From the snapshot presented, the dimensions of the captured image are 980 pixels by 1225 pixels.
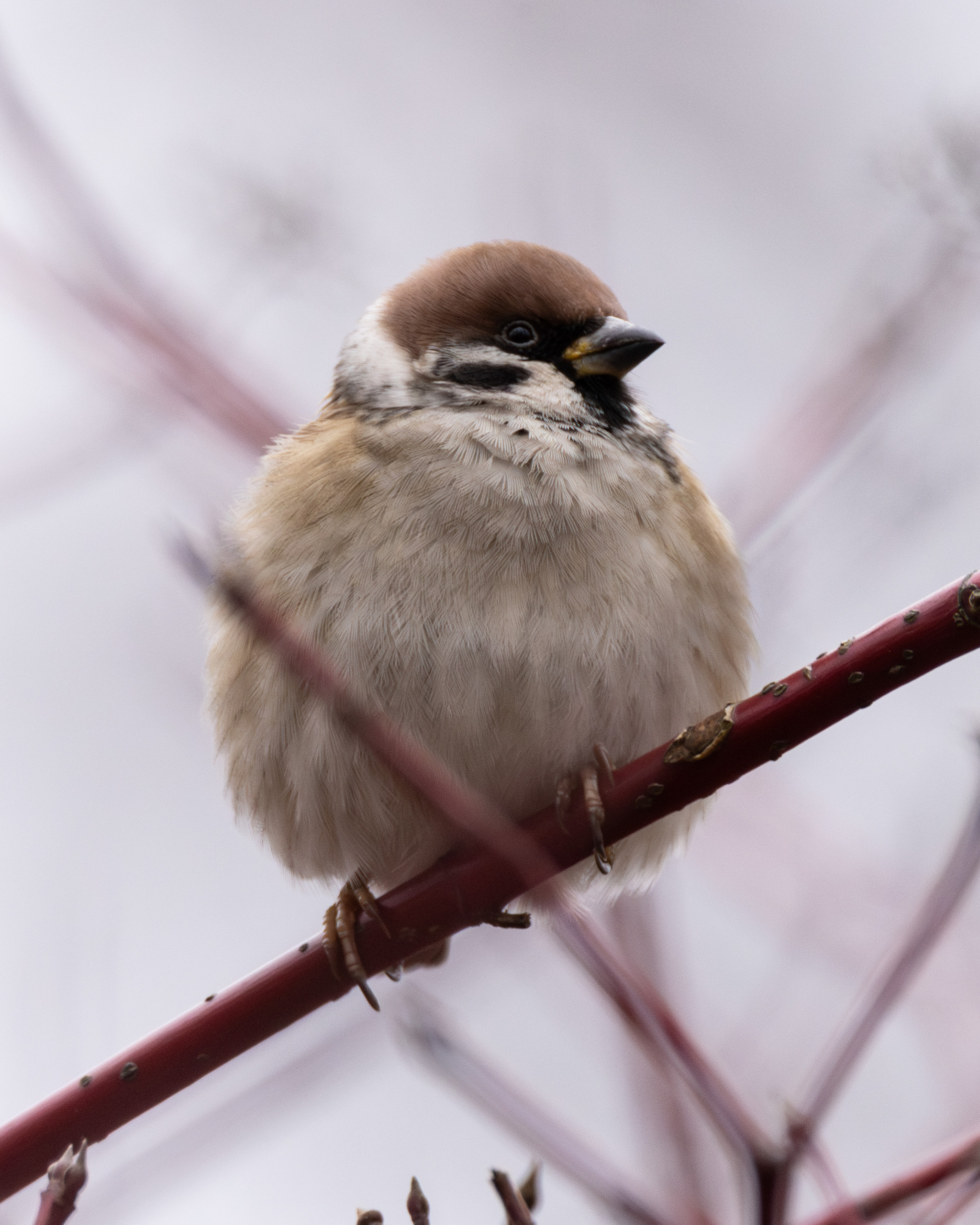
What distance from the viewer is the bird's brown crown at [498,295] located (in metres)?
3.10

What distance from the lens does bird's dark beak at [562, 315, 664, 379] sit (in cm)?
300

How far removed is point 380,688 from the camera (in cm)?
248

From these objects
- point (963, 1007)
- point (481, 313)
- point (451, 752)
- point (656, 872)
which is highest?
point (481, 313)

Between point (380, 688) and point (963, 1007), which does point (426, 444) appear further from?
point (963, 1007)

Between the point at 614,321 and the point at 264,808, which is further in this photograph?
the point at 614,321

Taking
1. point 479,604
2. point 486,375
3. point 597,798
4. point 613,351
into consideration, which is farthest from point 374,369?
point 597,798

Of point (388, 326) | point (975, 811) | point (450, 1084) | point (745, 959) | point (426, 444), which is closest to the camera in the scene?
point (975, 811)

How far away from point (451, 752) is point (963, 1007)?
3.54 ft

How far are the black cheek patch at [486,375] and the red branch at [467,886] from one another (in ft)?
3.63

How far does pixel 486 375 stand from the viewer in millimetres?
3020

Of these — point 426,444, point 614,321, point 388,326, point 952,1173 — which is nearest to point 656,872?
point 426,444

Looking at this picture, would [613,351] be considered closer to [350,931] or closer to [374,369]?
[374,369]

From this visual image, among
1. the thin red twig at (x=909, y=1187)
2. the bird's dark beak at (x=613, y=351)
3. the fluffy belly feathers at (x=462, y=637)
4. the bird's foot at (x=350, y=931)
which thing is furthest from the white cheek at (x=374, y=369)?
the thin red twig at (x=909, y=1187)

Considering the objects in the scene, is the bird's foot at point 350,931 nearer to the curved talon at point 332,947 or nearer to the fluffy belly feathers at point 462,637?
the curved talon at point 332,947
